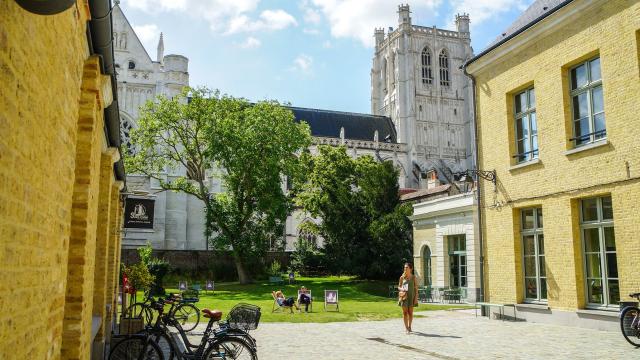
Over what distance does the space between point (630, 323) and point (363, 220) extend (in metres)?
24.1

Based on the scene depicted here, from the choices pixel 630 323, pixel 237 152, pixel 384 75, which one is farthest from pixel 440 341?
pixel 384 75

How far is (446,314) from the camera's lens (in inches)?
697

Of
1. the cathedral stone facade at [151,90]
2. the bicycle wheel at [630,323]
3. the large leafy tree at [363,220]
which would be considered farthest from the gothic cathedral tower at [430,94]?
the bicycle wheel at [630,323]

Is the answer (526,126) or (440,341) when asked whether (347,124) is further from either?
(440,341)

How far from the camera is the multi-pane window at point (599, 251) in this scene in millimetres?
12355

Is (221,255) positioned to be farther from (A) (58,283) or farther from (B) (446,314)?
(A) (58,283)

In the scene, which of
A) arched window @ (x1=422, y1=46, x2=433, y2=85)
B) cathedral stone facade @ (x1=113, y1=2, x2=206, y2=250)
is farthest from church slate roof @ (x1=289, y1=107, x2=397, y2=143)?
cathedral stone facade @ (x1=113, y1=2, x2=206, y2=250)

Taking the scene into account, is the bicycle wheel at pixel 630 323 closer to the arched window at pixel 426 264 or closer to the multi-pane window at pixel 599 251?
the multi-pane window at pixel 599 251

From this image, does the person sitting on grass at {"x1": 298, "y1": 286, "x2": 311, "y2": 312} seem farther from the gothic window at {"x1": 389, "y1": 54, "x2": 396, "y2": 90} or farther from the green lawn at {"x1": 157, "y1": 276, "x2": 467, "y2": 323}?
the gothic window at {"x1": 389, "y1": 54, "x2": 396, "y2": 90}

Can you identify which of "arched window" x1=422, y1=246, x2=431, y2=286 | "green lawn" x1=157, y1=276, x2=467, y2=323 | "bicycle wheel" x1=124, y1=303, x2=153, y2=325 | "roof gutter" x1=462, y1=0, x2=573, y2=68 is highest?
"roof gutter" x1=462, y1=0, x2=573, y2=68

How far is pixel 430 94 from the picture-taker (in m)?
71.4

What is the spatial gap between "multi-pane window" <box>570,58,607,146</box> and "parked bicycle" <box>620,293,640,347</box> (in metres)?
4.33

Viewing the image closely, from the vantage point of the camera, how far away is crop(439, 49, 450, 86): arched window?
7269cm

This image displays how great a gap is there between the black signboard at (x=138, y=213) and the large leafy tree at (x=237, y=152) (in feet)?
57.1
